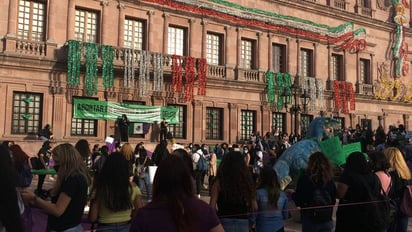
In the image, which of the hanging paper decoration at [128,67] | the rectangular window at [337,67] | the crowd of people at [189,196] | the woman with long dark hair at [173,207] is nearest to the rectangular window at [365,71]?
the rectangular window at [337,67]

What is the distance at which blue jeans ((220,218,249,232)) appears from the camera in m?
4.97

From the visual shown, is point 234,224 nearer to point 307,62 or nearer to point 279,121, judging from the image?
point 279,121

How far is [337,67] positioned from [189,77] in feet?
50.1

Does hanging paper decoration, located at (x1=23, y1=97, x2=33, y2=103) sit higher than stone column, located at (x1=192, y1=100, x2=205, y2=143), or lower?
higher

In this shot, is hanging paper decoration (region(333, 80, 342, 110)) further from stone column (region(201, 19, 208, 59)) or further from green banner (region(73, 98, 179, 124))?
green banner (region(73, 98, 179, 124))

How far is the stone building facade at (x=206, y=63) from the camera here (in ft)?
70.9

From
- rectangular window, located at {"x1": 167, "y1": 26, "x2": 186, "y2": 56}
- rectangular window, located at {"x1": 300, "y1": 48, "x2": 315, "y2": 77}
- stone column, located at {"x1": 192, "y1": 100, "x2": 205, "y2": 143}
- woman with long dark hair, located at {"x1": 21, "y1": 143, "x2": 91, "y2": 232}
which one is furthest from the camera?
rectangular window, located at {"x1": 300, "y1": 48, "x2": 315, "y2": 77}

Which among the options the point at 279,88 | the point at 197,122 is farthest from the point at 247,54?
the point at 197,122

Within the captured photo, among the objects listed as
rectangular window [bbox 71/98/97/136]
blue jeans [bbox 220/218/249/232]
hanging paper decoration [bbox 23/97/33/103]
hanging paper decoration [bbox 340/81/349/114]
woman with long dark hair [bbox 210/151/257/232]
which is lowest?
blue jeans [bbox 220/218/249/232]

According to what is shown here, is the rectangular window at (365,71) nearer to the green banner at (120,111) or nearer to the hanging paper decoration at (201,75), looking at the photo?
the hanging paper decoration at (201,75)

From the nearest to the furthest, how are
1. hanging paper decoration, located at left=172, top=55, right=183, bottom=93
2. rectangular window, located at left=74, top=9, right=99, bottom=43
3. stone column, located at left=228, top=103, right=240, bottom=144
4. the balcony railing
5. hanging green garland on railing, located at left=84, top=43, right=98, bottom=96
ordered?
1. the balcony railing
2. hanging green garland on railing, located at left=84, top=43, right=98, bottom=96
3. rectangular window, located at left=74, top=9, right=99, bottom=43
4. hanging paper decoration, located at left=172, top=55, right=183, bottom=93
5. stone column, located at left=228, top=103, right=240, bottom=144

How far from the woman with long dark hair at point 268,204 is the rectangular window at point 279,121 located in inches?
965

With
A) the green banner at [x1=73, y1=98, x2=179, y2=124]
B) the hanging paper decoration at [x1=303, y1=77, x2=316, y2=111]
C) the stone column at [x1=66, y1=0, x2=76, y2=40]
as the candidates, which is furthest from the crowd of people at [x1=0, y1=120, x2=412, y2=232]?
the hanging paper decoration at [x1=303, y1=77, x2=316, y2=111]

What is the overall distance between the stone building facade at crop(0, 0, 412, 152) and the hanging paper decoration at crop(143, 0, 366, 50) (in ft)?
0.25
